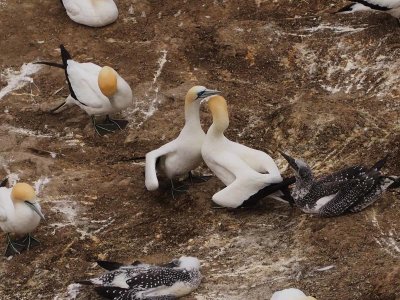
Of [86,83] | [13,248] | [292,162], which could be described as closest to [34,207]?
[13,248]

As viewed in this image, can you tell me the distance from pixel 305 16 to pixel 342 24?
478 mm

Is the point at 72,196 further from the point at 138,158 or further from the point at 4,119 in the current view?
the point at 4,119

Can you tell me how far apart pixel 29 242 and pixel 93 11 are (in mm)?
3828

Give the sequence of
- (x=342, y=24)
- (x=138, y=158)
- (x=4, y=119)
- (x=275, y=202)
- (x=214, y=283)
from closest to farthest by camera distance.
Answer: (x=214, y=283) < (x=275, y=202) < (x=138, y=158) < (x=4, y=119) < (x=342, y=24)

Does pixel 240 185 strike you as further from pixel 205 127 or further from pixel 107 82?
pixel 107 82

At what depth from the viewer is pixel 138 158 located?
988 centimetres

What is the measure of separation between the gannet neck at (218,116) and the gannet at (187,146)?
0.14 meters

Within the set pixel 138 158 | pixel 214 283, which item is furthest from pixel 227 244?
pixel 138 158

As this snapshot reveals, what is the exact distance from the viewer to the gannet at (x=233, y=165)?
898cm

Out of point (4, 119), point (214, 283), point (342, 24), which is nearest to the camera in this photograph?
point (214, 283)

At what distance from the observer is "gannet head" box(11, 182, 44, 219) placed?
8.81 meters

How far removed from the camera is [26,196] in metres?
8.81

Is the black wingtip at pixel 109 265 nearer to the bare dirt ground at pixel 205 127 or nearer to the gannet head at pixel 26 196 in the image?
the bare dirt ground at pixel 205 127

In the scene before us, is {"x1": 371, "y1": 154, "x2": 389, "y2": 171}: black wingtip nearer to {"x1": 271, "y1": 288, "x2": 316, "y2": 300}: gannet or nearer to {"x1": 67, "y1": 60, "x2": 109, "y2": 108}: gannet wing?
{"x1": 271, "y1": 288, "x2": 316, "y2": 300}: gannet
